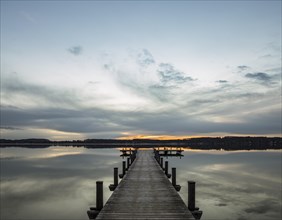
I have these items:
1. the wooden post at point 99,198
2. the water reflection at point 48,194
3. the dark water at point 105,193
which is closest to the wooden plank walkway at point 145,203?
the wooden post at point 99,198

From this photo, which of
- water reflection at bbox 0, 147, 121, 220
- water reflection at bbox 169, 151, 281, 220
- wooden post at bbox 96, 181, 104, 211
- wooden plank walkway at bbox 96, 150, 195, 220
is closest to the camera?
wooden plank walkway at bbox 96, 150, 195, 220

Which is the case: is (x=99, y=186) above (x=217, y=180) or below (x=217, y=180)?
above

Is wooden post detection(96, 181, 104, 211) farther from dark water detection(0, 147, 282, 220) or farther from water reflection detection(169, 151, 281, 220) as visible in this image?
water reflection detection(169, 151, 281, 220)

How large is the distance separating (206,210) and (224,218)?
1.92m

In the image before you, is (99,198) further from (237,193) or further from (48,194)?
(237,193)

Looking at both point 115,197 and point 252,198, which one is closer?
point 115,197

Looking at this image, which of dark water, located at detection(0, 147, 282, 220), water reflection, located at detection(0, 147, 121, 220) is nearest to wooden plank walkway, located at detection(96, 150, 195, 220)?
dark water, located at detection(0, 147, 282, 220)

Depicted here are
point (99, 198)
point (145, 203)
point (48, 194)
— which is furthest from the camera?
point (48, 194)

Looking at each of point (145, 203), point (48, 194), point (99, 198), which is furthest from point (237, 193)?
point (48, 194)

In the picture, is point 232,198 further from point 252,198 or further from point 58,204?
point 58,204

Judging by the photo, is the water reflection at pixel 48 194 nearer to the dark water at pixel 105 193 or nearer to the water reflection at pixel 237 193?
the dark water at pixel 105 193

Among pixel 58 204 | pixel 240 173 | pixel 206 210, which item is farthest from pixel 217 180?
pixel 58 204

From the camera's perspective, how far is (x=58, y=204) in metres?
23.1

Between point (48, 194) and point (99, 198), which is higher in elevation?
point (99, 198)
